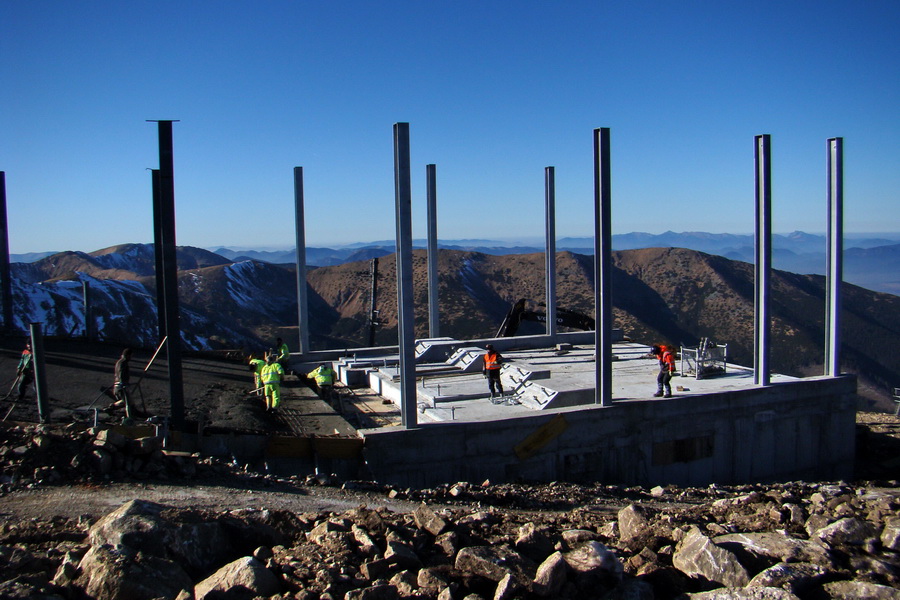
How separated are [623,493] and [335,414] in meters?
5.94

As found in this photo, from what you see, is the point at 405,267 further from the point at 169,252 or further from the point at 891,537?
the point at 891,537

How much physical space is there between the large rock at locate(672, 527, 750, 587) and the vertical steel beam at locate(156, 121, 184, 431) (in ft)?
26.2

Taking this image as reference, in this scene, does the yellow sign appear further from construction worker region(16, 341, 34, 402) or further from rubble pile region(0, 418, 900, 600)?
construction worker region(16, 341, 34, 402)

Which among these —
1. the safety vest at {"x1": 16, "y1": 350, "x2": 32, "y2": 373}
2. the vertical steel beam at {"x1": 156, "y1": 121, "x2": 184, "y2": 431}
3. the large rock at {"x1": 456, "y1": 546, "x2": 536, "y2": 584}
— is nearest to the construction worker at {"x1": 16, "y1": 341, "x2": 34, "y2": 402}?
the safety vest at {"x1": 16, "y1": 350, "x2": 32, "y2": 373}

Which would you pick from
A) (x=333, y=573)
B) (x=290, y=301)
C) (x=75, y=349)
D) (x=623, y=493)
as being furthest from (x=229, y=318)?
(x=333, y=573)

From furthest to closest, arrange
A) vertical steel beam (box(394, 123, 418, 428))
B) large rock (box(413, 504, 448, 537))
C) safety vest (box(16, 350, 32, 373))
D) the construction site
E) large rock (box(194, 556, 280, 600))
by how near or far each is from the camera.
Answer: safety vest (box(16, 350, 32, 373)), vertical steel beam (box(394, 123, 418, 428)), the construction site, large rock (box(413, 504, 448, 537)), large rock (box(194, 556, 280, 600))

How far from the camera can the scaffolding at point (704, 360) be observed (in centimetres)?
1667

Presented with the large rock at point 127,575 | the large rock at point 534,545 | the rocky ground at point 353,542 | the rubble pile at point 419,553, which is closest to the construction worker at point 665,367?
the rocky ground at point 353,542

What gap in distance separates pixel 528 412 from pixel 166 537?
8711 millimetres

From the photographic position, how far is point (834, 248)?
1603 centimetres

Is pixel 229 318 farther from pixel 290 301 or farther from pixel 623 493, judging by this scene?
pixel 623 493

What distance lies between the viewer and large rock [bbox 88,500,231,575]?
5.30m

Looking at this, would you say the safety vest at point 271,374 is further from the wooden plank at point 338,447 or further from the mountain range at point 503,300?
the mountain range at point 503,300

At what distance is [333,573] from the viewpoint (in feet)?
17.0
